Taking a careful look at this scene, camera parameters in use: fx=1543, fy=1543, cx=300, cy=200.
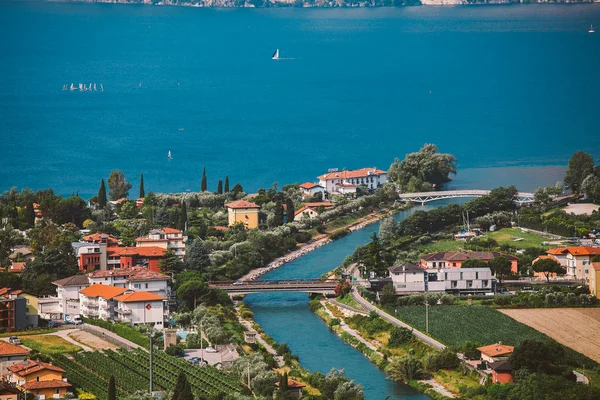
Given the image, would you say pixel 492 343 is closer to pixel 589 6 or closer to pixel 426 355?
pixel 426 355

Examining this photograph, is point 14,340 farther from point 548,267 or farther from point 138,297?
point 548,267

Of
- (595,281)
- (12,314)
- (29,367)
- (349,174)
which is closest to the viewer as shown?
(29,367)

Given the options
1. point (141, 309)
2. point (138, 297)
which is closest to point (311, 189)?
point (138, 297)

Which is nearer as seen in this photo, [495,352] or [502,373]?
[502,373]

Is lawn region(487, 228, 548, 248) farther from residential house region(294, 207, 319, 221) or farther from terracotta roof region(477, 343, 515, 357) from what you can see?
terracotta roof region(477, 343, 515, 357)

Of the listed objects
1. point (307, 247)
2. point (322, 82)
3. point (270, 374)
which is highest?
point (322, 82)

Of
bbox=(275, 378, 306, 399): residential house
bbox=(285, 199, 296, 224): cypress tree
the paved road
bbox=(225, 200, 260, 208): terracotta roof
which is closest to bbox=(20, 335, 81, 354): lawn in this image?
bbox=(275, 378, 306, 399): residential house

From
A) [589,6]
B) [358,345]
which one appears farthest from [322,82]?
[358,345]
